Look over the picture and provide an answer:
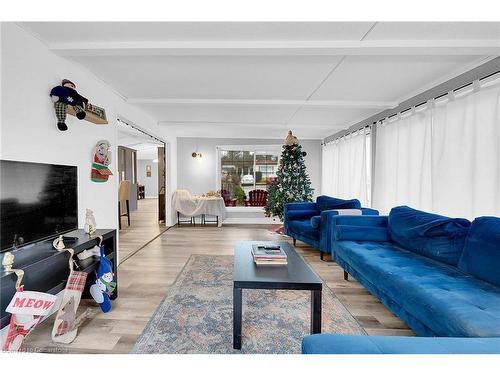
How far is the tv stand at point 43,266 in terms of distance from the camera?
1.53 m

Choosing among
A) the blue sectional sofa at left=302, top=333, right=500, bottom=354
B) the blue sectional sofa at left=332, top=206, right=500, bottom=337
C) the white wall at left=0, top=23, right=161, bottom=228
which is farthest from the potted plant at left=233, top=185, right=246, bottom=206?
the blue sectional sofa at left=302, top=333, right=500, bottom=354

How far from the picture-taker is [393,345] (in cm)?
99

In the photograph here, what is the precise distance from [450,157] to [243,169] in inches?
215

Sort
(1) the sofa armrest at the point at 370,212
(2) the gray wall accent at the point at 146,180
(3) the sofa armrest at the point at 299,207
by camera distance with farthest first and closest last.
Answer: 1. (2) the gray wall accent at the point at 146,180
2. (3) the sofa armrest at the point at 299,207
3. (1) the sofa armrest at the point at 370,212

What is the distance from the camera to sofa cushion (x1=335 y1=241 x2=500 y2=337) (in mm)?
1471

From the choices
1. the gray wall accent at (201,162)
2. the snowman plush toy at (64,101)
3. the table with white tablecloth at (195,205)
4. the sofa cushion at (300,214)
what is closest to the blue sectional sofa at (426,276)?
the sofa cushion at (300,214)

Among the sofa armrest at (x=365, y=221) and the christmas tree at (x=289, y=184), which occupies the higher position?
the christmas tree at (x=289, y=184)

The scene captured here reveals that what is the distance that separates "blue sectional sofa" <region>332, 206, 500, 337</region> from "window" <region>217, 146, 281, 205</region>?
4.81 m

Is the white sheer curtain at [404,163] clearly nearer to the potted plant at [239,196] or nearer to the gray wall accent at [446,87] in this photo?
the gray wall accent at [446,87]

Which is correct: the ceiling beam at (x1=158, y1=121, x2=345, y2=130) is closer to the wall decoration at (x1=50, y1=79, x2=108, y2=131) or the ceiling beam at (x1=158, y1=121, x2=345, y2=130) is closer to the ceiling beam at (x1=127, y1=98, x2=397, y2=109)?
the ceiling beam at (x1=127, y1=98, x2=397, y2=109)

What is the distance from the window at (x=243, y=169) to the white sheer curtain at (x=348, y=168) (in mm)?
1551

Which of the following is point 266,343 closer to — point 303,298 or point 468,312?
point 303,298

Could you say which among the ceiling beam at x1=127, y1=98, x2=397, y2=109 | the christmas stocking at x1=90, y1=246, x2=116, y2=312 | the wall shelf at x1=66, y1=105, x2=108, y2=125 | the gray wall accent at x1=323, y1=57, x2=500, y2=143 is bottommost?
the christmas stocking at x1=90, y1=246, x2=116, y2=312
